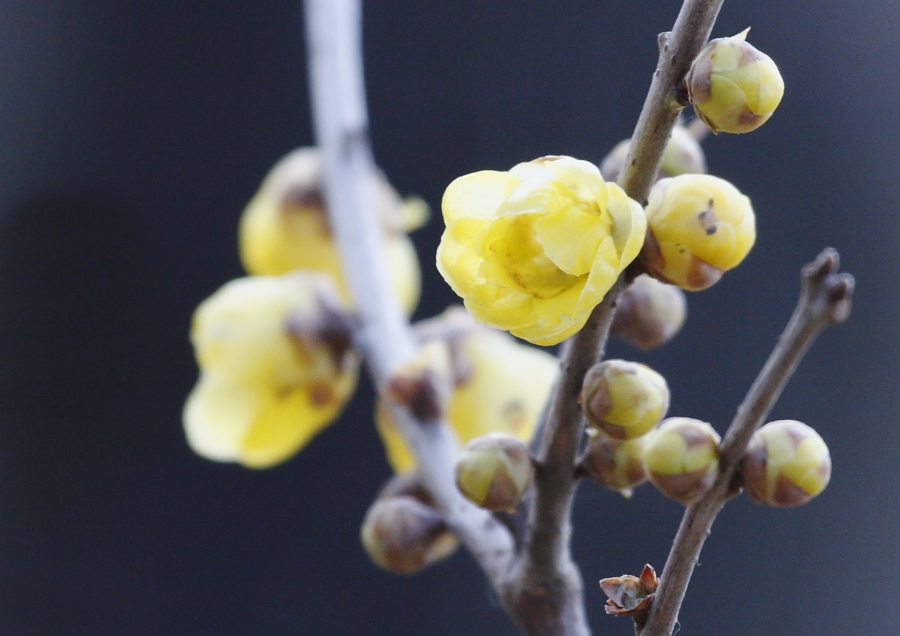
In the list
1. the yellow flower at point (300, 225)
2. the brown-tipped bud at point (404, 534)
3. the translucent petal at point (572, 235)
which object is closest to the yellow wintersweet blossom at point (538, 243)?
the translucent petal at point (572, 235)

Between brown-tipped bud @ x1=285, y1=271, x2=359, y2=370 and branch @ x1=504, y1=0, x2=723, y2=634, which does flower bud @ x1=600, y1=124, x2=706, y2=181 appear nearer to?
branch @ x1=504, y1=0, x2=723, y2=634

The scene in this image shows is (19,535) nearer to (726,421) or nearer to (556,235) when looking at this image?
(726,421)

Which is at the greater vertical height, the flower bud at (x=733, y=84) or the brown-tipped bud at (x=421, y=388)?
the flower bud at (x=733, y=84)

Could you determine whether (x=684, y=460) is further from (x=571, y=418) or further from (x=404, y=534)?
(x=404, y=534)

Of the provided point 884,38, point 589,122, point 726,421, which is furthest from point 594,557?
point 884,38

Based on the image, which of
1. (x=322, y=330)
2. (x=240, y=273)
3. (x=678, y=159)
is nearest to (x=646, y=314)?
(x=678, y=159)

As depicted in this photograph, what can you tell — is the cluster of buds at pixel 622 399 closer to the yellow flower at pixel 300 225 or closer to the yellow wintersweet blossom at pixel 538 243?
the yellow wintersweet blossom at pixel 538 243

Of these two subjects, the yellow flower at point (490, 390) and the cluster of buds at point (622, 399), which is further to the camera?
the yellow flower at point (490, 390)
